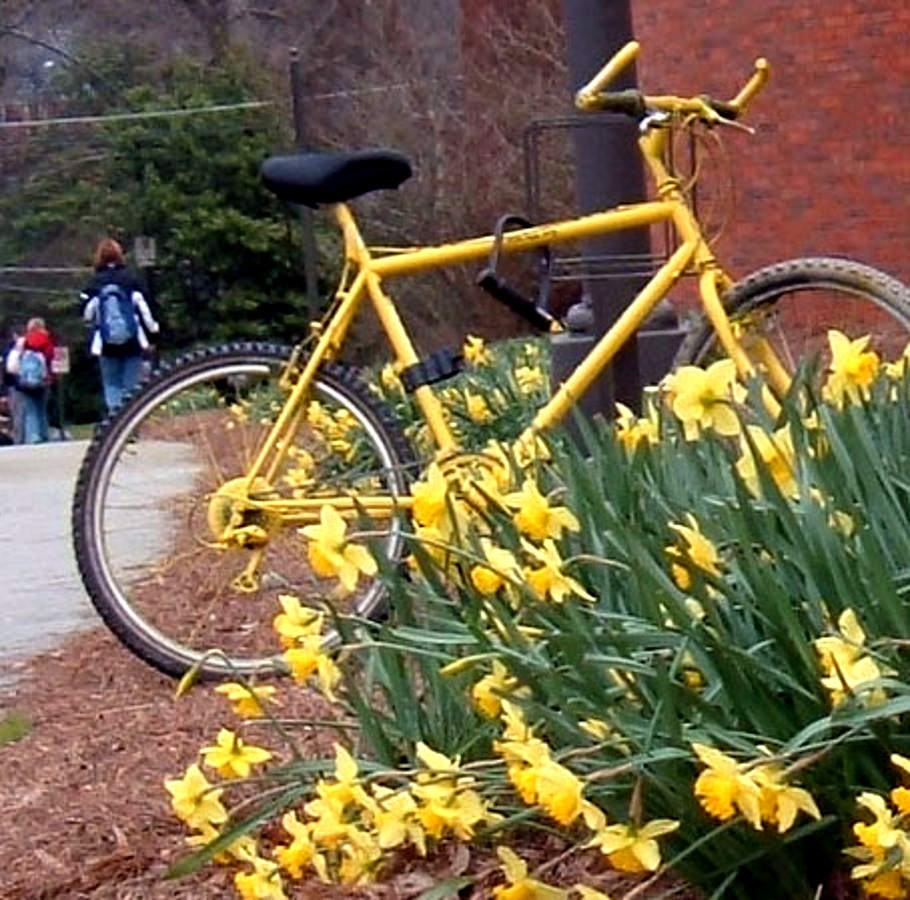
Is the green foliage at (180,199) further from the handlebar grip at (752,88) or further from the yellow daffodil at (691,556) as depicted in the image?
the yellow daffodil at (691,556)

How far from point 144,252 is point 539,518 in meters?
32.5

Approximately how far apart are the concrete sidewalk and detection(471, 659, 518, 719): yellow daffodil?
294cm

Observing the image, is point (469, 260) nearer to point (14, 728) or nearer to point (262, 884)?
point (14, 728)

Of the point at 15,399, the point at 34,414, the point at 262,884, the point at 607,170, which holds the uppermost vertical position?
the point at 607,170

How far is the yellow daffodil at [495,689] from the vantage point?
2.59 metres

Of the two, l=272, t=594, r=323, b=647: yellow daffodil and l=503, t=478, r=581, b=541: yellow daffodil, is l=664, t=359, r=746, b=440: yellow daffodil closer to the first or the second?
l=503, t=478, r=581, b=541: yellow daffodil

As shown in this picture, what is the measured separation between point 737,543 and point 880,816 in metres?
0.51

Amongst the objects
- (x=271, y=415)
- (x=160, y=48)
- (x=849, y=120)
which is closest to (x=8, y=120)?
(x=160, y=48)

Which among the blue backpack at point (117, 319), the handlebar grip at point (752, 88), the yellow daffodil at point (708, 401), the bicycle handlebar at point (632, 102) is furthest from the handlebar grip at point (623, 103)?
the blue backpack at point (117, 319)

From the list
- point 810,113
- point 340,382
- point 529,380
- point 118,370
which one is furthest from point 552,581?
point 118,370

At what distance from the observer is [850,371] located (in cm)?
297

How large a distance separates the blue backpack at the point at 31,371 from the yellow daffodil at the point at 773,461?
21.8 meters

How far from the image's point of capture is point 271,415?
474 cm

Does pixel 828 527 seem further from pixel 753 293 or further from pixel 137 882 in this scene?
pixel 753 293
